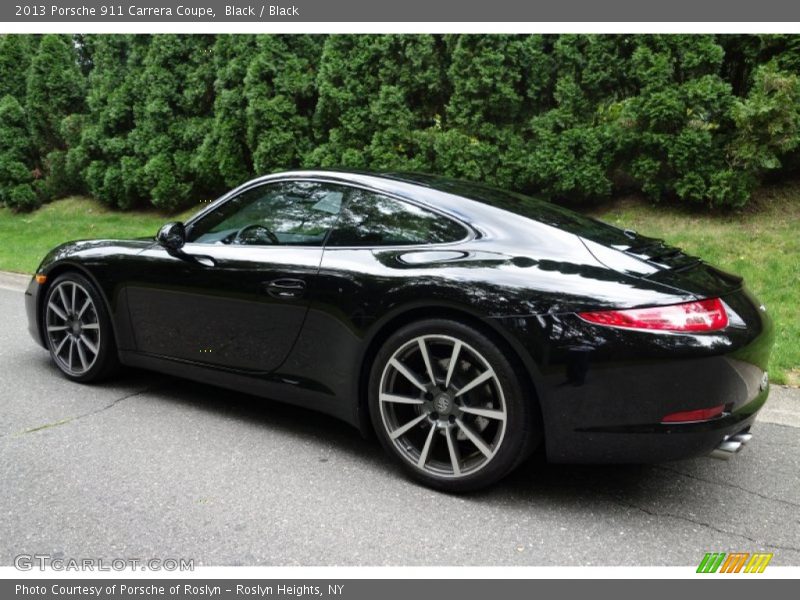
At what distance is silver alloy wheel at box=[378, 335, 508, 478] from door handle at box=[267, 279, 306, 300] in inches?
23.8

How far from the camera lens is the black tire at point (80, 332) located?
4.21m

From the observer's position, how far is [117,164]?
12.6 meters

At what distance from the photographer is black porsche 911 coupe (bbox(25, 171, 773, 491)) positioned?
259 cm

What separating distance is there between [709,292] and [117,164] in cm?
1189

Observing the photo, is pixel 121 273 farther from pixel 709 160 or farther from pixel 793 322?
pixel 709 160

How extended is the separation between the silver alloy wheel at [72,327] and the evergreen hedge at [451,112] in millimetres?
2522

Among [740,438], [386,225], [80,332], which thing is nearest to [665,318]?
[740,438]

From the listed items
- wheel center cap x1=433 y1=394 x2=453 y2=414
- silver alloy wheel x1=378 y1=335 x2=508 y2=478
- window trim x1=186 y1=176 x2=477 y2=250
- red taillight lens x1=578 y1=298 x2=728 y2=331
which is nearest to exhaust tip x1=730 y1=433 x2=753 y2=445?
red taillight lens x1=578 y1=298 x2=728 y2=331

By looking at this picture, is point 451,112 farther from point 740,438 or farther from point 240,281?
point 740,438

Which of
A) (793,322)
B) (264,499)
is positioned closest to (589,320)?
(264,499)
